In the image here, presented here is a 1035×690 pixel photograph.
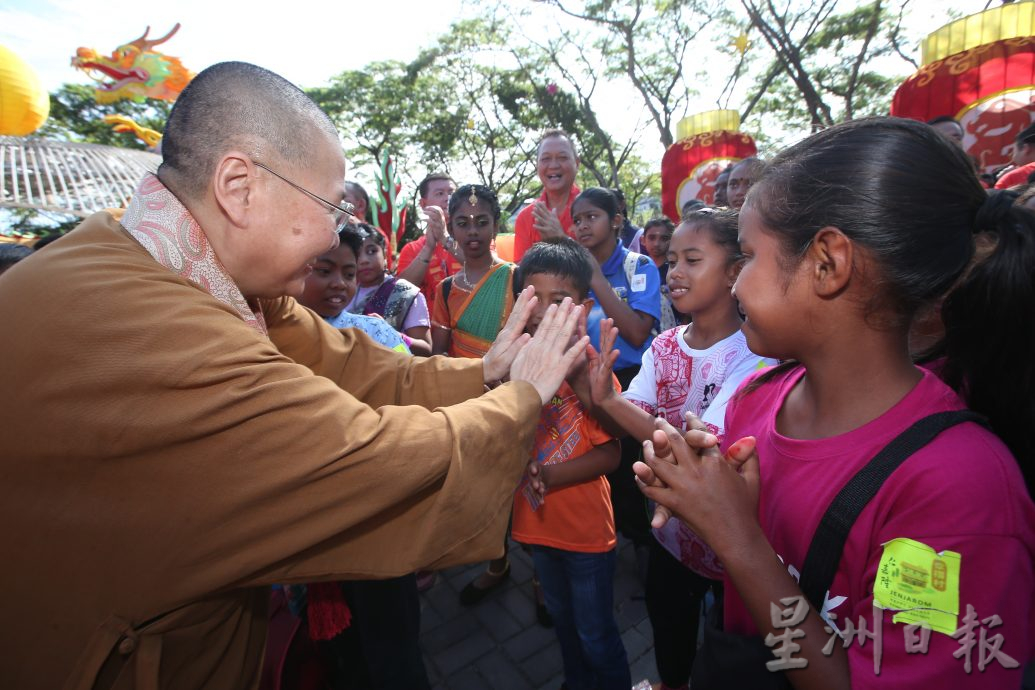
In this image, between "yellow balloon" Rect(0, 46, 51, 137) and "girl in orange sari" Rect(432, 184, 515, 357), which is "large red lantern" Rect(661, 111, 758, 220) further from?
"yellow balloon" Rect(0, 46, 51, 137)

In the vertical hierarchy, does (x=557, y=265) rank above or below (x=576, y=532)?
above

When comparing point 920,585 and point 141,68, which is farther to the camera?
point 141,68

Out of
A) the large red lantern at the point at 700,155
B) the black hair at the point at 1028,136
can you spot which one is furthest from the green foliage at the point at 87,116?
the black hair at the point at 1028,136

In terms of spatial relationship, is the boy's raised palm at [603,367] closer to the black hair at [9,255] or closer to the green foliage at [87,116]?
the black hair at [9,255]

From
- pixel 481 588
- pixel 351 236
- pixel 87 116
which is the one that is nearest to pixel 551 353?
pixel 351 236

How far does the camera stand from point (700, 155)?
9.19m

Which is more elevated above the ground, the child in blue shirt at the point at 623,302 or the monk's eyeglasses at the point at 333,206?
the monk's eyeglasses at the point at 333,206

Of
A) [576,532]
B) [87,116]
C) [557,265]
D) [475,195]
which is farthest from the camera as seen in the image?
[87,116]

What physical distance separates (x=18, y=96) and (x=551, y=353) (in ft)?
40.4

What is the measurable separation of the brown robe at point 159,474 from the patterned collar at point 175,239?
10 cm

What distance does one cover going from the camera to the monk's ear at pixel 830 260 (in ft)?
3.81

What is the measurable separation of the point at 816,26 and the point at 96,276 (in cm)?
1730

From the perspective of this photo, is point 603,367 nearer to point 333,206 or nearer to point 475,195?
point 333,206

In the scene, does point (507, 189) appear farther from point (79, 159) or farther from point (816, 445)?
point (816, 445)
